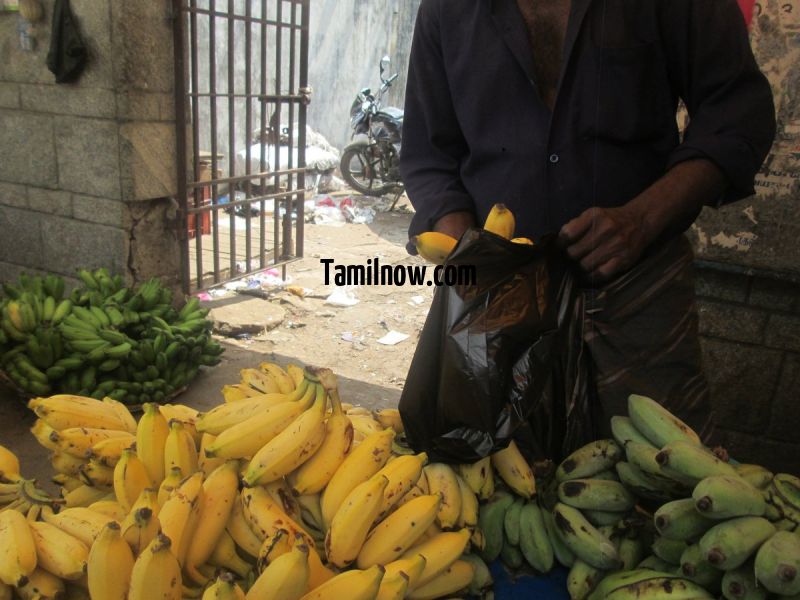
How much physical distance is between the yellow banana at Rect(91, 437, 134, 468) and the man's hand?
1056 mm

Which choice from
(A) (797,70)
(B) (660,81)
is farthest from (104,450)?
(A) (797,70)

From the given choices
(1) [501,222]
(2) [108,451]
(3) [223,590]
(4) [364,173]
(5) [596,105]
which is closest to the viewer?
(3) [223,590]

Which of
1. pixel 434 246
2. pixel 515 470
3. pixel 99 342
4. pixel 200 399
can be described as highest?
pixel 434 246

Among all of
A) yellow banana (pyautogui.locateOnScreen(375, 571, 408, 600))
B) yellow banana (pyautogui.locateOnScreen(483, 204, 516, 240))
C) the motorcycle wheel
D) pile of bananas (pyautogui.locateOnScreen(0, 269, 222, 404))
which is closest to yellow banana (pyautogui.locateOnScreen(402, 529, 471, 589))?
yellow banana (pyautogui.locateOnScreen(375, 571, 408, 600))

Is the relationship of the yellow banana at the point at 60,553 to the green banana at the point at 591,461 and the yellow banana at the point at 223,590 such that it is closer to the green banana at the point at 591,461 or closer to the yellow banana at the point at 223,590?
the yellow banana at the point at 223,590

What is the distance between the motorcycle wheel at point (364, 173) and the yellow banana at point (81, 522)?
8.79 m

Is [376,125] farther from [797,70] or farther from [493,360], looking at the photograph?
[493,360]

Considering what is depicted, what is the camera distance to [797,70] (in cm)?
278

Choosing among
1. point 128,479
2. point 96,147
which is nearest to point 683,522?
point 128,479

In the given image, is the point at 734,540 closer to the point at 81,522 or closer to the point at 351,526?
the point at 351,526

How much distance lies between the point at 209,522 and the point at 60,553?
0.81ft

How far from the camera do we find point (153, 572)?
3.40ft

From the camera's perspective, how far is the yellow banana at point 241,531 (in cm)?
126

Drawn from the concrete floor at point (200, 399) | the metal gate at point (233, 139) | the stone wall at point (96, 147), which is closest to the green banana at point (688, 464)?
the concrete floor at point (200, 399)
